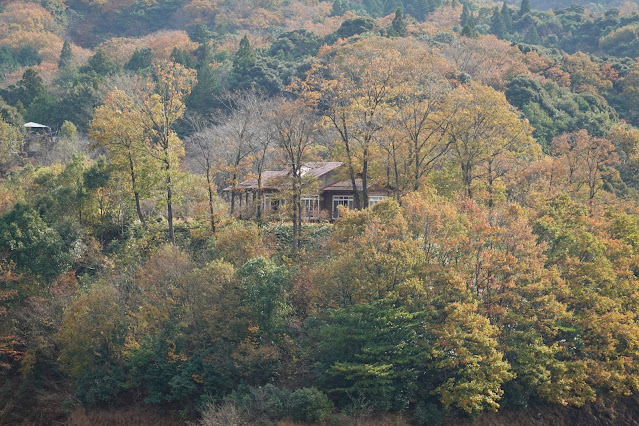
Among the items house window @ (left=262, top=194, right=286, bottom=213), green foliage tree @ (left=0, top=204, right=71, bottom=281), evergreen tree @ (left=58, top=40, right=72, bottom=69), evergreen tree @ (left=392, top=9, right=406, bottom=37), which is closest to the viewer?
green foliage tree @ (left=0, top=204, right=71, bottom=281)

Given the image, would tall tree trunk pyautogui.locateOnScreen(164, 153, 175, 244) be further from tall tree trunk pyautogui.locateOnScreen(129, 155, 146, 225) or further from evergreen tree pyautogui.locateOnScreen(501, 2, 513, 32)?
evergreen tree pyautogui.locateOnScreen(501, 2, 513, 32)

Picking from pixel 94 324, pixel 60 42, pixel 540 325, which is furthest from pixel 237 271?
pixel 60 42

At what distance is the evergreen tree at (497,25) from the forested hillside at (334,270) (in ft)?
145

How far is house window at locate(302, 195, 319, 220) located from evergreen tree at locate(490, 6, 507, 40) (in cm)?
6025

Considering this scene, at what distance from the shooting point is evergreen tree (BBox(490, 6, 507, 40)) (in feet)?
314

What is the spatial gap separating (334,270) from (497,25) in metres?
77.3

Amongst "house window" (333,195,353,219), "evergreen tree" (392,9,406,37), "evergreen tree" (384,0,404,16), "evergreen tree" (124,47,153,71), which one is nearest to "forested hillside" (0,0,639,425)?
"house window" (333,195,353,219)

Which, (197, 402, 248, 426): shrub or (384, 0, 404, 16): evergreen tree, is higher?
(384, 0, 404, 16): evergreen tree

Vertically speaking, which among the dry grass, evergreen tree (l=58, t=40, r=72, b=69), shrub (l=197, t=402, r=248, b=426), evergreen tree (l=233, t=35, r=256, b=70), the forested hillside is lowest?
the dry grass

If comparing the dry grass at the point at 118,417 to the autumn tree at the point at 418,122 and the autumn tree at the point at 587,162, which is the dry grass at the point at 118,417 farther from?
the autumn tree at the point at 587,162

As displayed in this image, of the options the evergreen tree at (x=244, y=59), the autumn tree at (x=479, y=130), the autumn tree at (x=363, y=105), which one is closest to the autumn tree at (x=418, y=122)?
the autumn tree at (x=479, y=130)

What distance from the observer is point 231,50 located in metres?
91.2

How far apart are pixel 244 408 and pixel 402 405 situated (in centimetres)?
630

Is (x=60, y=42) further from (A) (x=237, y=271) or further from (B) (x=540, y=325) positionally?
(B) (x=540, y=325)
